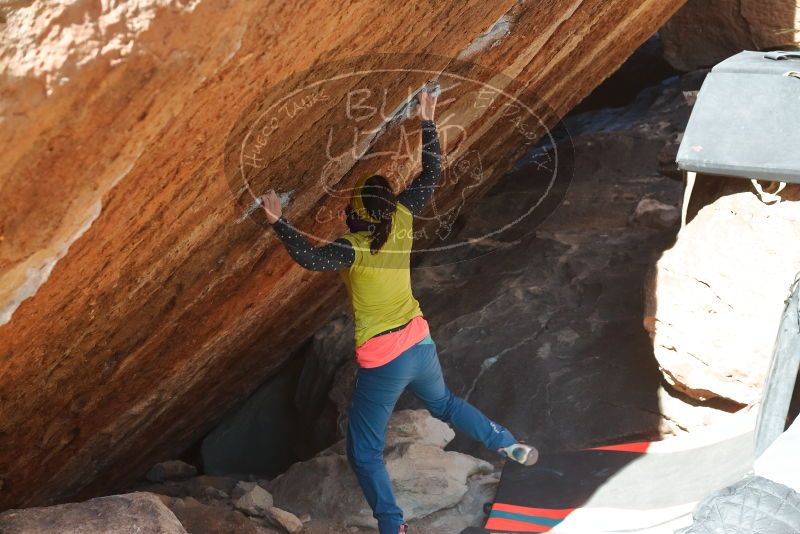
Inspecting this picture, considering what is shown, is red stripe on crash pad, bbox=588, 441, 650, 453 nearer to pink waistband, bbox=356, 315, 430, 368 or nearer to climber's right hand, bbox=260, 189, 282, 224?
pink waistband, bbox=356, 315, 430, 368

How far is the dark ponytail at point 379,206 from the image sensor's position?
346cm

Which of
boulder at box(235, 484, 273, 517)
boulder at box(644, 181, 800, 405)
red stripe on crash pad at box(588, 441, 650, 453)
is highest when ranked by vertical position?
boulder at box(235, 484, 273, 517)

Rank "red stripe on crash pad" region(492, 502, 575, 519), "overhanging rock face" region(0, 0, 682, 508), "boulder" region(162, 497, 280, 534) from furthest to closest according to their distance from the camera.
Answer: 1. "red stripe on crash pad" region(492, 502, 575, 519)
2. "boulder" region(162, 497, 280, 534)
3. "overhanging rock face" region(0, 0, 682, 508)

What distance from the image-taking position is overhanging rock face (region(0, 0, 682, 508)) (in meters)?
2.30

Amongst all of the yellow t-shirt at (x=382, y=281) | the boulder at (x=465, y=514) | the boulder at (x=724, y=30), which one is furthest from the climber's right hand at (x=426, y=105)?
the boulder at (x=724, y=30)

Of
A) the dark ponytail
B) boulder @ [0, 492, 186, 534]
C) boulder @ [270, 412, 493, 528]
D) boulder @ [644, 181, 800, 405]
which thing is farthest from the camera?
boulder @ [644, 181, 800, 405]

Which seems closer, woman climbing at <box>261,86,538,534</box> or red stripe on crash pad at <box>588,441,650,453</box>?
woman climbing at <box>261,86,538,534</box>

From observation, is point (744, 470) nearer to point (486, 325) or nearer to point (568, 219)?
point (486, 325)

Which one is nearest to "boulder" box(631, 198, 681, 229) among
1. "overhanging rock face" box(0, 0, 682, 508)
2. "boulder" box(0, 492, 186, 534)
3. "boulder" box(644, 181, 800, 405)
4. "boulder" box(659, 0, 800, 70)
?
"overhanging rock face" box(0, 0, 682, 508)

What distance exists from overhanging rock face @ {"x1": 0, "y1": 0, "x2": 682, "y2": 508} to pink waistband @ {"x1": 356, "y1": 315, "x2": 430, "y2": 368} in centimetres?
69

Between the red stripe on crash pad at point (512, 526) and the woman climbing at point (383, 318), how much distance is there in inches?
16.1

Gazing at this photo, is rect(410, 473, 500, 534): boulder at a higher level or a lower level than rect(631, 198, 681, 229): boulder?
higher

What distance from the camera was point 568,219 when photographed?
22.0ft

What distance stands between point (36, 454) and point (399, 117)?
2.22 meters
